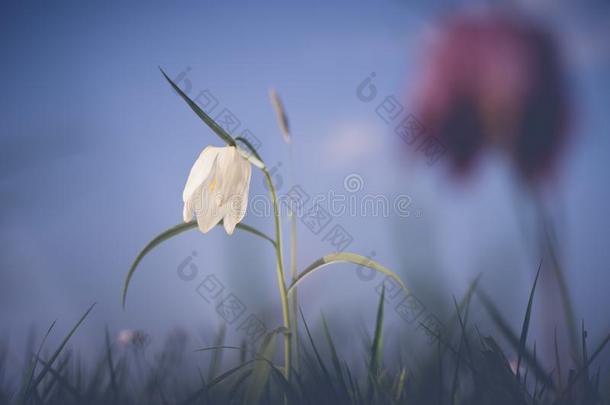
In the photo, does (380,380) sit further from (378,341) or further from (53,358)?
(53,358)

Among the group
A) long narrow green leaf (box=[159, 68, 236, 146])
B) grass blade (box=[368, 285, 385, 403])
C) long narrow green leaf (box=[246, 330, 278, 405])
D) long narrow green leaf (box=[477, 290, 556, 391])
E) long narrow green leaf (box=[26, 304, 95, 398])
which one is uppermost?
long narrow green leaf (box=[159, 68, 236, 146])

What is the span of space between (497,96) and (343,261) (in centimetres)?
62

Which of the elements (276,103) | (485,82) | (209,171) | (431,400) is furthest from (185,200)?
(485,82)

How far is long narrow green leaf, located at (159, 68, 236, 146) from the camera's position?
0.85m

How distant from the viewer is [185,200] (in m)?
1.02

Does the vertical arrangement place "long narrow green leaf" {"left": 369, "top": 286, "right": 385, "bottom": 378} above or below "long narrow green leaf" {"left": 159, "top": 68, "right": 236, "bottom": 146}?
below

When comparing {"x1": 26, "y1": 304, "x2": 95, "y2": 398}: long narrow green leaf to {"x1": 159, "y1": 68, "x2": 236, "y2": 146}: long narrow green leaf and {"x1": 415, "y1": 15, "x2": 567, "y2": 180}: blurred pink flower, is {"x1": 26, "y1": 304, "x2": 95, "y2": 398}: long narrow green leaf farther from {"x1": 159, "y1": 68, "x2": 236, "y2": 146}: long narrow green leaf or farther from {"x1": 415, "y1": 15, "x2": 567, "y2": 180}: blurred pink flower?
{"x1": 415, "y1": 15, "x2": 567, "y2": 180}: blurred pink flower

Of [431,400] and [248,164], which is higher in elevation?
[248,164]

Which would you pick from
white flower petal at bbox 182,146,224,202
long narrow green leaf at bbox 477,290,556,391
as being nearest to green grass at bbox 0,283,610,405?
long narrow green leaf at bbox 477,290,556,391

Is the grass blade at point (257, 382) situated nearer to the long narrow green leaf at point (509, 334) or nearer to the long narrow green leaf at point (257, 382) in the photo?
the long narrow green leaf at point (257, 382)

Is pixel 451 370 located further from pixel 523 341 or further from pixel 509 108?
pixel 509 108

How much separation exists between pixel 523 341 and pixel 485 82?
2.42 ft

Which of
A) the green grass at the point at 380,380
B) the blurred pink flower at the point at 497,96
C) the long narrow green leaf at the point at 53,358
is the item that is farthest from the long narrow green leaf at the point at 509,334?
the long narrow green leaf at the point at 53,358

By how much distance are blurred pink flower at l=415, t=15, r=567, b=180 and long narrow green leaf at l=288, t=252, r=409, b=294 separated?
1.19 feet
